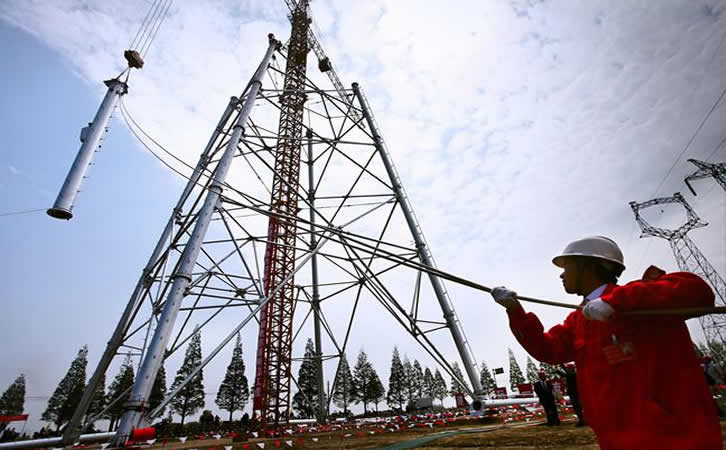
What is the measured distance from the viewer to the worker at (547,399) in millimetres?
7387

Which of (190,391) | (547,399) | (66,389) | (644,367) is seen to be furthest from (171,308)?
(66,389)

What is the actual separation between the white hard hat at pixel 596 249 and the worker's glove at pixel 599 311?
0.39m

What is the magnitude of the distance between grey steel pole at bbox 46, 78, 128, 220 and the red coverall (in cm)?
659

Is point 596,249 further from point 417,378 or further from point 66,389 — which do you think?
point 417,378

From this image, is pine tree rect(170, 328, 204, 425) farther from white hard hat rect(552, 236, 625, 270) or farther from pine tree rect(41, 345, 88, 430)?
white hard hat rect(552, 236, 625, 270)

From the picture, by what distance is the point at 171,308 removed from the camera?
494 centimetres

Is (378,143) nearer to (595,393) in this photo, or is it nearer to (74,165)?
(74,165)

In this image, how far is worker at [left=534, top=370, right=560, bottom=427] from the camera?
7.39 meters

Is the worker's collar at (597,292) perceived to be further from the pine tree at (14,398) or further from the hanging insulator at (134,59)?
the pine tree at (14,398)

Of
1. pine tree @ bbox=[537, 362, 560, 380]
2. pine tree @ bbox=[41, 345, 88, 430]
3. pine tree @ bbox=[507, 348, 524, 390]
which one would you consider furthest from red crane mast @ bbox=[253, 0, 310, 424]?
pine tree @ bbox=[507, 348, 524, 390]

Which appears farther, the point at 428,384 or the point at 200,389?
the point at 428,384

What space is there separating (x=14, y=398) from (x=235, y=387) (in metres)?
32.6

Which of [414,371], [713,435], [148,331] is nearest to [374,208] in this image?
[148,331]

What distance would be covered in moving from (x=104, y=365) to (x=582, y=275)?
7.66 meters
